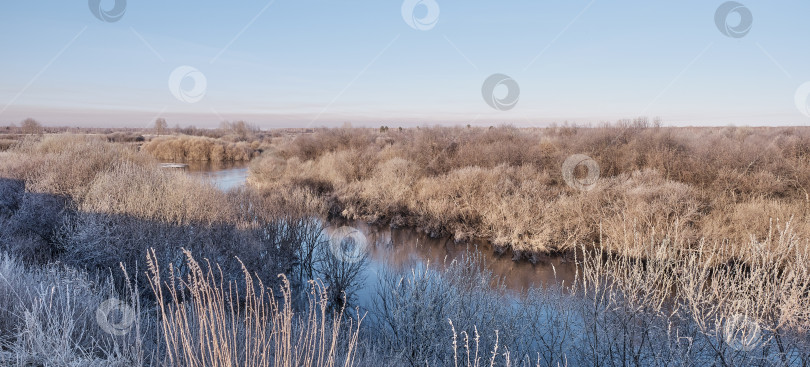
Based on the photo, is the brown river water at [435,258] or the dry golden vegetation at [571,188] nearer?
Result: the brown river water at [435,258]

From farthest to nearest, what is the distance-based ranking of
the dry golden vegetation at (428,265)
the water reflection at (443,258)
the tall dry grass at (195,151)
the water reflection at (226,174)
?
the tall dry grass at (195,151), the water reflection at (226,174), the water reflection at (443,258), the dry golden vegetation at (428,265)

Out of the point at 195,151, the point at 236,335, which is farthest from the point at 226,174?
the point at 236,335

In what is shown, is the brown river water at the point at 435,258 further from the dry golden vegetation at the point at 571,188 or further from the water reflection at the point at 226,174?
the water reflection at the point at 226,174

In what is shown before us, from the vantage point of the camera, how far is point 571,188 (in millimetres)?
16047

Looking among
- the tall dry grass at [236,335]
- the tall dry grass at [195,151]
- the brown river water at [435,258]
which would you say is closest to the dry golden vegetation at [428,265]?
the tall dry grass at [236,335]

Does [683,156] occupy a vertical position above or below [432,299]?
above

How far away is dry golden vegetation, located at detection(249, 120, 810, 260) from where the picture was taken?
11.6 metres

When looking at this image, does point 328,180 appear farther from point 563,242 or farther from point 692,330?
point 692,330

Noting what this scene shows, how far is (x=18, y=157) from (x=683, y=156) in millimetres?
23741

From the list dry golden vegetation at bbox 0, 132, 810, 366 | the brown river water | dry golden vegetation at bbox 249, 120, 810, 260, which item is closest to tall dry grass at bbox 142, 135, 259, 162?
dry golden vegetation at bbox 249, 120, 810, 260

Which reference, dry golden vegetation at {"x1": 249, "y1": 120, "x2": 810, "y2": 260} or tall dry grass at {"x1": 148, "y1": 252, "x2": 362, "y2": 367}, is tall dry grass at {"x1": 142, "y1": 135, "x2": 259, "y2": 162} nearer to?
dry golden vegetation at {"x1": 249, "y1": 120, "x2": 810, "y2": 260}

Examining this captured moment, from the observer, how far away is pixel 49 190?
10648mm

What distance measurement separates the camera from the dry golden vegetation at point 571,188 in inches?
457

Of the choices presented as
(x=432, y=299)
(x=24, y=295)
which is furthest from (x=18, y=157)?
(x=432, y=299)
